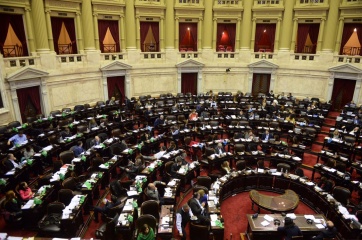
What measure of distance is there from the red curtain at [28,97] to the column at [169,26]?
36.2ft

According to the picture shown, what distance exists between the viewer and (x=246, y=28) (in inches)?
945

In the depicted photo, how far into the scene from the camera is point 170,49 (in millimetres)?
23953

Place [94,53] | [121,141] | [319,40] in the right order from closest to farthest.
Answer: [121,141] → [94,53] → [319,40]

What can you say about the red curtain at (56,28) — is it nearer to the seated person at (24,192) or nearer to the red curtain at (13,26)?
the red curtain at (13,26)

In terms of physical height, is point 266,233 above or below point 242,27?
below

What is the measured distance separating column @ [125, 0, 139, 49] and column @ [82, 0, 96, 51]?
9.37ft

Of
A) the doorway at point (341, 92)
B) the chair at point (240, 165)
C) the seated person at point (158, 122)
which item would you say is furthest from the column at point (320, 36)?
the chair at point (240, 165)

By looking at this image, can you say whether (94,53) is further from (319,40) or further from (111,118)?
(319,40)

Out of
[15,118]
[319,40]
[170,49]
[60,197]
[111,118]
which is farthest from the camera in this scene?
[170,49]

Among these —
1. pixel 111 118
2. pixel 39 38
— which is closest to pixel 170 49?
pixel 111 118

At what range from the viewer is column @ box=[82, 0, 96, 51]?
20016 millimetres

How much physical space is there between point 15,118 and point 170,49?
1302 centimetres

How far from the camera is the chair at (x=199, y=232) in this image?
28.0 feet

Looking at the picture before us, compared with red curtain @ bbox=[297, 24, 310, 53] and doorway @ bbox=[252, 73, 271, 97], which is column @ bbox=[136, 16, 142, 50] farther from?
red curtain @ bbox=[297, 24, 310, 53]
